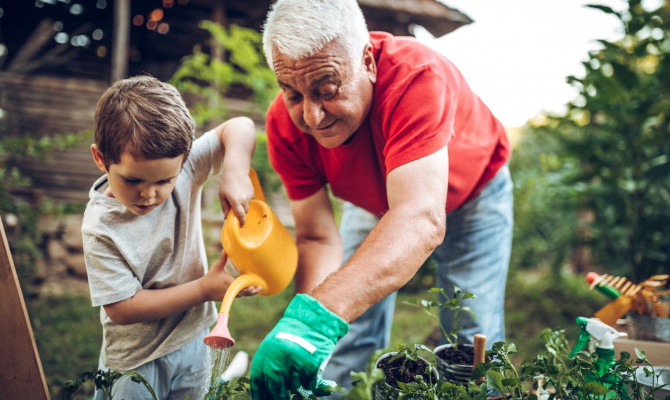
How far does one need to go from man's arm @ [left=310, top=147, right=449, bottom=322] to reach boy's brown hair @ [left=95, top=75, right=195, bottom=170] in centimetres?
52

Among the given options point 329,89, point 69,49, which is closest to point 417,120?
point 329,89

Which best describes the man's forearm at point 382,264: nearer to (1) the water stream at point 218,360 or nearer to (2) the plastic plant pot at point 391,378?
(2) the plastic plant pot at point 391,378

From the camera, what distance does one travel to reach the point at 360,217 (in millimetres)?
1802

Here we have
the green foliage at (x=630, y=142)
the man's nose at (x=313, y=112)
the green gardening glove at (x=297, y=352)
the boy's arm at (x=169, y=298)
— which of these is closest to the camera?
the green gardening glove at (x=297, y=352)

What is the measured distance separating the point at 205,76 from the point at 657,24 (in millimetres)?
2996

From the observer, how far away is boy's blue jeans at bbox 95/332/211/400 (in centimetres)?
124

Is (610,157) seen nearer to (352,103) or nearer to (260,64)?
(352,103)

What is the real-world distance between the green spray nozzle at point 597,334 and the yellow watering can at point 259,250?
28.1 inches

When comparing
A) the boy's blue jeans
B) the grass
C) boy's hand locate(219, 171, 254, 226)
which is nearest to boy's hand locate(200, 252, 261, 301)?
boy's hand locate(219, 171, 254, 226)

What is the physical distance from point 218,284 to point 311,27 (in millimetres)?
705

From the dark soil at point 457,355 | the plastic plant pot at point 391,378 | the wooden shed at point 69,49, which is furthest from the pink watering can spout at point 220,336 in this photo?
the wooden shed at point 69,49

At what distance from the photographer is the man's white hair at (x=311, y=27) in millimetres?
1136

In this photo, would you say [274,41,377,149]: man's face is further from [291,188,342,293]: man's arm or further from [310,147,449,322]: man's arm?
[291,188,342,293]: man's arm

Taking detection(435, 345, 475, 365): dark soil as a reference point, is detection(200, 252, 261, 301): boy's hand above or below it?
above
